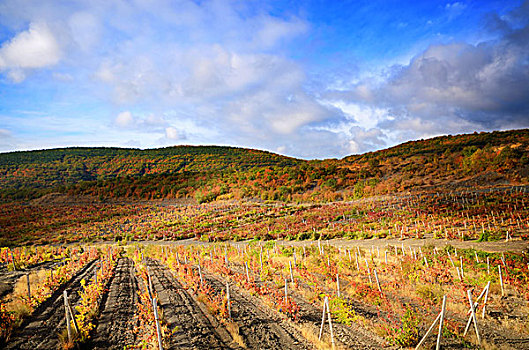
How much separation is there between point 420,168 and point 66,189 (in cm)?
→ 8741

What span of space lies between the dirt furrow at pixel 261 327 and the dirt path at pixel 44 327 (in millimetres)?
5478

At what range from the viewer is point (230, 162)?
103438 mm

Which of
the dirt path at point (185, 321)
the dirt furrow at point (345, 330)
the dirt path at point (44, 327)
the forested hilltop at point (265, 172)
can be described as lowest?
the dirt furrow at point (345, 330)

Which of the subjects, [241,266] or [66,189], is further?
[66,189]

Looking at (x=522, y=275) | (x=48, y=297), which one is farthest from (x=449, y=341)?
(x=48, y=297)

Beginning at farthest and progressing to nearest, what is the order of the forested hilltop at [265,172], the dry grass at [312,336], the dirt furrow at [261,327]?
the forested hilltop at [265,172]
the dirt furrow at [261,327]
the dry grass at [312,336]

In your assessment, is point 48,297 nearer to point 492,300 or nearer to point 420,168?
point 492,300

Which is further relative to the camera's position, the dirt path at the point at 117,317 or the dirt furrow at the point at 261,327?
the dirt path at the point at 117,317

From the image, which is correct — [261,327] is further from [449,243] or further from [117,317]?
[449,243]

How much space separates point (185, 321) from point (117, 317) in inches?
109

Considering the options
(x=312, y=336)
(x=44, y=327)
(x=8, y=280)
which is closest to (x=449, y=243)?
(x=312, y=336)

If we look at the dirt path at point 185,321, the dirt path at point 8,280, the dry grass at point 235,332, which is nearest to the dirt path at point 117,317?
the dirt path at point 185,321

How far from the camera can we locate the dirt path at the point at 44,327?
8117 mm

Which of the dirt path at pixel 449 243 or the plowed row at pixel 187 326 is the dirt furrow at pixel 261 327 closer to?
the plowed row at pixel 187 326
